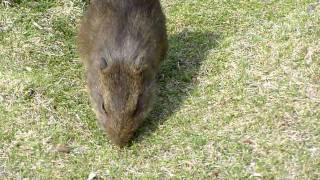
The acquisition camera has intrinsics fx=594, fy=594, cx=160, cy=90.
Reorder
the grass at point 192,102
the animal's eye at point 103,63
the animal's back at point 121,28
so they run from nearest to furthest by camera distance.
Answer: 1. the grass at point 192,102
2. the animal's eye at point 103,63
3. the animal's back at point 121,28

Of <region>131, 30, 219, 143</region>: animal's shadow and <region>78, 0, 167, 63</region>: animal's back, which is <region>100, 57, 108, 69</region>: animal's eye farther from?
<region>131, 30, 219, 143</region>: animal's shadow

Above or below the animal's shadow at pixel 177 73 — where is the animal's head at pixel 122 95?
above

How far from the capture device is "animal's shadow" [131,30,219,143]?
6659 mm

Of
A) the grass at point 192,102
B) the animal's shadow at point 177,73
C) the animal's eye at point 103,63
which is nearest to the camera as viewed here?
the grass at point 192,102

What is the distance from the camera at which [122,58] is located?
629 cm

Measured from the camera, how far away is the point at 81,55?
288 inches

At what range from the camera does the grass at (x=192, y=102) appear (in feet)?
19.7

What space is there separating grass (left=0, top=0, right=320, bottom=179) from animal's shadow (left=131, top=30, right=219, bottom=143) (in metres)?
0.02

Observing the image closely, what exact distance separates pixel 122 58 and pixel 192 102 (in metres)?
1.04

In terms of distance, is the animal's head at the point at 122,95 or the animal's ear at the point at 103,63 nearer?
the animal's head at the point at 122,95

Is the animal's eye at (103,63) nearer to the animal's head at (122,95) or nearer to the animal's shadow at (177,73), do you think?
the animal's head at (122,95)

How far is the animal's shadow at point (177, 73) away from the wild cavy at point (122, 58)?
247mm

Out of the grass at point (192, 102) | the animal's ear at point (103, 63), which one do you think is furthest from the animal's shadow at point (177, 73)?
the animal's ear at point (103, 63)

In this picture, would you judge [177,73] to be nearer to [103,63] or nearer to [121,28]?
[121,28]
